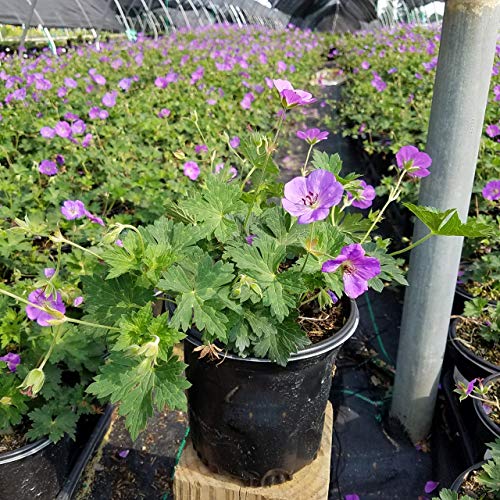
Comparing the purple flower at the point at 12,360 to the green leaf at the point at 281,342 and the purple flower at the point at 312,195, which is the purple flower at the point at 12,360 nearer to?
the green leaf at the point at 281,342

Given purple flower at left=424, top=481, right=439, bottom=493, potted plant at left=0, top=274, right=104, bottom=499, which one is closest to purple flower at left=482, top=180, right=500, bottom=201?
purple flower at left=424, top=481, right=439, bottom=493

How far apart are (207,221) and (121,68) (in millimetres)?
4536

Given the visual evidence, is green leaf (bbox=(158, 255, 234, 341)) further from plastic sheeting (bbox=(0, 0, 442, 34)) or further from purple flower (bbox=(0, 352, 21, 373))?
plastic sheeting (bbox=(0, 0, 442, 34))

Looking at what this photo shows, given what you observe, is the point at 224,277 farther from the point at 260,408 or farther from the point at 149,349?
the point at 260,408

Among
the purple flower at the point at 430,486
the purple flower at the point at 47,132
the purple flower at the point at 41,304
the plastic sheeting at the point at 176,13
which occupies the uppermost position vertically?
the purple flower at the point at 41,304

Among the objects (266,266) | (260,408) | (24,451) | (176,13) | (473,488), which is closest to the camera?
(266,266)

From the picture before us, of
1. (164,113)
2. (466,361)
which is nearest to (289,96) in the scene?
(466,361)

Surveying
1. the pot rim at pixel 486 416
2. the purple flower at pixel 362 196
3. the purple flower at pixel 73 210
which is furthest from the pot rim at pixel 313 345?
the purple flower at pixel 73 210

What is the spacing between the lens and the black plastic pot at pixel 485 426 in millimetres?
1408

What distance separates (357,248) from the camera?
0.83 metres

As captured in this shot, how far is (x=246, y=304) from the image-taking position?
3.13 feet

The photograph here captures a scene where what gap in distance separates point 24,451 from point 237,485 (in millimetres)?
596

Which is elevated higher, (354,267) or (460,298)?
(354,267)

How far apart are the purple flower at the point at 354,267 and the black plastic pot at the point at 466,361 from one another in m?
1.01
